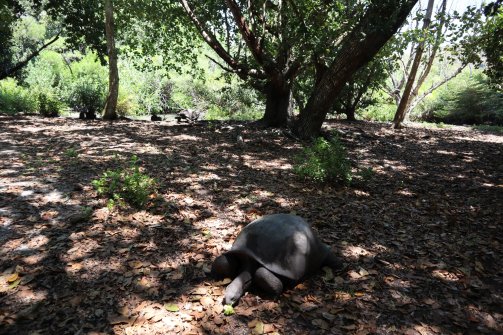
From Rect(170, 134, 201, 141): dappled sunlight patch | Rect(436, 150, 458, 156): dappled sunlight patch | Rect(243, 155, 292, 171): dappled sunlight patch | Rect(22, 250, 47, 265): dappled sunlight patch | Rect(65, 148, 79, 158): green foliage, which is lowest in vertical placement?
Rect(22, 250, 47, 265): dappled sunlight patch

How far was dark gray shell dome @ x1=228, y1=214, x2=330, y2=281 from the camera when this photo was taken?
3.03 m

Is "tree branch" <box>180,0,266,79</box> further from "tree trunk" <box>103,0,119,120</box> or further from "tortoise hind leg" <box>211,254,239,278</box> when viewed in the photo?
"tortoise hind leg" <box>211,254,239,278</box>

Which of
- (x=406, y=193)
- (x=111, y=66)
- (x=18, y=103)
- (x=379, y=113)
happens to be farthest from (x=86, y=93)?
(x=379, y=113)

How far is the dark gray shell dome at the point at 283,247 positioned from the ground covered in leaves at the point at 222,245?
228 millimetres

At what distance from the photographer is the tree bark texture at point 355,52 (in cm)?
664

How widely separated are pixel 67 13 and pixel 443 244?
13449mm

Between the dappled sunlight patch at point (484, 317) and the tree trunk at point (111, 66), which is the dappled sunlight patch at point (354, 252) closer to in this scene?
the dappled sunlight patch at point (484, 317)

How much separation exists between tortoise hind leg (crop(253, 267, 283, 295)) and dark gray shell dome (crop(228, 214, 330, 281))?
57 millimetres

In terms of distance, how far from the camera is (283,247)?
10.2 feet

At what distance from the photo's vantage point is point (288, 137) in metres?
8.94

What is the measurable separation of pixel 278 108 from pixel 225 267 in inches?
301

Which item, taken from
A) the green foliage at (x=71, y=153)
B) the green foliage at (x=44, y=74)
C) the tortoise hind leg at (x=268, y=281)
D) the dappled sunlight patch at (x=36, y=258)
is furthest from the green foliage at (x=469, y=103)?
the green foliage at (x=44, y=74)

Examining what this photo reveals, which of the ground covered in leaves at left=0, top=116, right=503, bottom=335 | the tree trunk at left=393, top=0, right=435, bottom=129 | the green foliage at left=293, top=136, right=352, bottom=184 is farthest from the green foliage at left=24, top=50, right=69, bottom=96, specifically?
the green foliage at left=293, top=136, right=352, bottom=184

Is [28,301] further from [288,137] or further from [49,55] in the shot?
[49,55]
